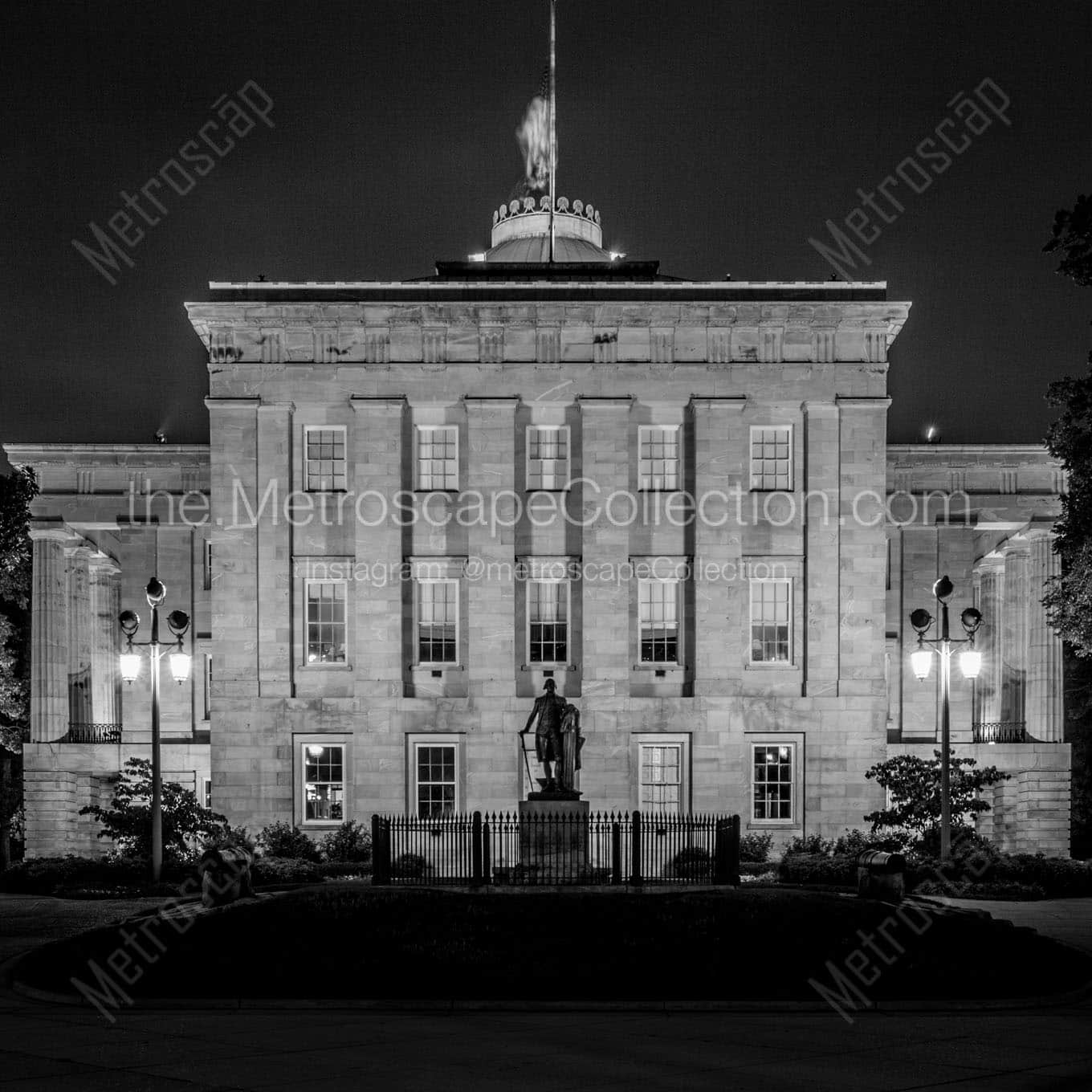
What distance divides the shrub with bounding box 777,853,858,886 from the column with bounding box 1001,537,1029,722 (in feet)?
56.1

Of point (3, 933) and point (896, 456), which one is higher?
point (896, 456)

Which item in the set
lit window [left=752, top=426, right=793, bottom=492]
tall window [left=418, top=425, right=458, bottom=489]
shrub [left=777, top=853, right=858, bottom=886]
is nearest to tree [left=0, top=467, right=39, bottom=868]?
tall window [left=418, top=425, right=458, bottom=489]

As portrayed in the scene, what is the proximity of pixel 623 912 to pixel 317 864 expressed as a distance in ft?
54.5

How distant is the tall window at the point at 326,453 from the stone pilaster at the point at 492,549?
378 cm

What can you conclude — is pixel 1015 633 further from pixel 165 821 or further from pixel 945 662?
pixel 165 821

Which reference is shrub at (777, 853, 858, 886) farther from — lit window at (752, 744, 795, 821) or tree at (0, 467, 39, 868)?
tree at (0, 467, 39, 868)

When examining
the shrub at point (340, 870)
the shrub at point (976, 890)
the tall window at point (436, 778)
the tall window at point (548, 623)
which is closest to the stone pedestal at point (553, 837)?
the shrub at point (340, 870)

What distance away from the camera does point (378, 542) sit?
163 feet

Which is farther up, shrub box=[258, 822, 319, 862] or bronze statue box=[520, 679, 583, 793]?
bronze statue box=[520, 679, 583, 793]

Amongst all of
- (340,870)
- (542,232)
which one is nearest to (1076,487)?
(340,870)

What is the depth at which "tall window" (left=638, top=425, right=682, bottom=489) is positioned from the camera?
50125mm

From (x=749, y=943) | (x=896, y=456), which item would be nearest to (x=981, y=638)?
(x=896, y=456)

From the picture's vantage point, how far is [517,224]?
75.1m

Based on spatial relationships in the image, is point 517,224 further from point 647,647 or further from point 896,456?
point 647,647
